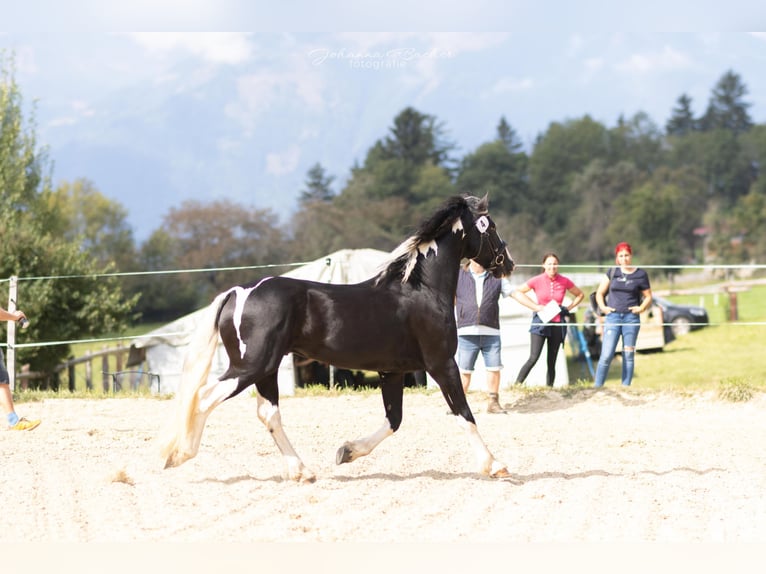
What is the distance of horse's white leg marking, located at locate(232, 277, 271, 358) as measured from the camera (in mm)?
5254

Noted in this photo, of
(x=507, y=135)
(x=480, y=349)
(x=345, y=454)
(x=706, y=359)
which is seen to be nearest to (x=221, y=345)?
(x=480, y=349)

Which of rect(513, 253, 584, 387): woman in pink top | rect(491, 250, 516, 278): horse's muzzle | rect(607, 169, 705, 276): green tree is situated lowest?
rect(513, 253, 584, 387): woman in pink top

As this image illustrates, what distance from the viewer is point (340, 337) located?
5.36m

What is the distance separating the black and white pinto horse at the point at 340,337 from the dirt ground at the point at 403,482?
0.34m

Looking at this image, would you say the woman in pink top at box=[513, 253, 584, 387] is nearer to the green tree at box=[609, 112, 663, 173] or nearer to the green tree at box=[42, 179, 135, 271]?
the green tree at box=[42, 179, 135, 271]

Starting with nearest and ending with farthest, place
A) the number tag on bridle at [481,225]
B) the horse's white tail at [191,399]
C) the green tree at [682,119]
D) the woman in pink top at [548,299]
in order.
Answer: the horse's white tail at [191,399] → the number tag on bridle at [481,225] → the woman in pink top at [548,299] → the green tree at [682,119]

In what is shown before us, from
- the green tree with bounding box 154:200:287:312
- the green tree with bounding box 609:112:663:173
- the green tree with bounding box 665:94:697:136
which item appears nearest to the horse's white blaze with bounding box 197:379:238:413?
the green tree with bounding box 154:200:287:312

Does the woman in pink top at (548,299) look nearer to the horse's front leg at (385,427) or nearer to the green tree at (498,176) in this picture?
the horse's front leg at (385,427)

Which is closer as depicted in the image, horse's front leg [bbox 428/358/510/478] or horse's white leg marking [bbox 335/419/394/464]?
horse's front leg [bbox 428/358/510/478]

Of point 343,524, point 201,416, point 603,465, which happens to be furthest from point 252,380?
point 603,465

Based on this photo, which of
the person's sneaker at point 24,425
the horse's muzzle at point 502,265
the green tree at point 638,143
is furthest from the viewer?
the green tree at point 638,143

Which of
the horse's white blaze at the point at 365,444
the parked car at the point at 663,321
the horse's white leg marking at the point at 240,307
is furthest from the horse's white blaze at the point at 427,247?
the parked car at the point at 663,321

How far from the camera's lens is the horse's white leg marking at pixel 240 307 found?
17.2 feet

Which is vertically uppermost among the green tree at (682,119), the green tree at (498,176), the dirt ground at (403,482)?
the green tree at (682,119)
